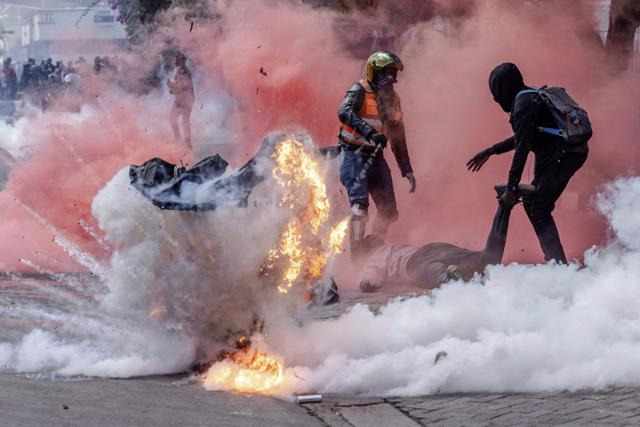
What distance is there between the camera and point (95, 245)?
A: 1103 cm

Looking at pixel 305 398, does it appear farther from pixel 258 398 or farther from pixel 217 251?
pixel 217 251

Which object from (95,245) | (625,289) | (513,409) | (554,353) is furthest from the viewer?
(95,245)

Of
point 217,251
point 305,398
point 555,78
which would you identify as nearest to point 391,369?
point 305,398

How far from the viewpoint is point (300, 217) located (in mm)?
6395

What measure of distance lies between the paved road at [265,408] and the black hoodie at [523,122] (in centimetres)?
230

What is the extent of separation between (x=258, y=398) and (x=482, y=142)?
20.8ft

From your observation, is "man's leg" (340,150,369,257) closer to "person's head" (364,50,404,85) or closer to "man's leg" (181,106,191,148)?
"person's head" (364,50,404,85)

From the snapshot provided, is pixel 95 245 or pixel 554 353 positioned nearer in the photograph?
pixel 554 353

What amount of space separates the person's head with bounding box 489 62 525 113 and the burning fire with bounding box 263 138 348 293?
216cm

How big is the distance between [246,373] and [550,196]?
9.31 ft

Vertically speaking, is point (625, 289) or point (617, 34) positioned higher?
point (617, 34)

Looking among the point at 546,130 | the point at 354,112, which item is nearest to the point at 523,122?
the point at 546,130

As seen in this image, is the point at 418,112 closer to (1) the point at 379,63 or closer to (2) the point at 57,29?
(1) the point at 379,63

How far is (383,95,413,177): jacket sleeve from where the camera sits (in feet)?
31.4
